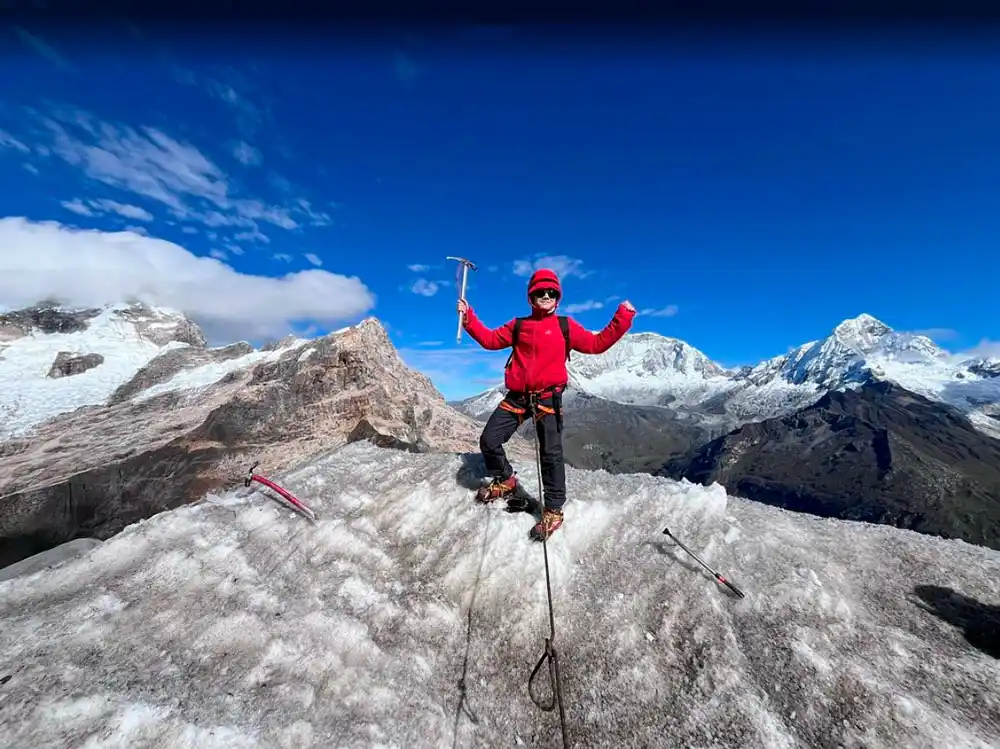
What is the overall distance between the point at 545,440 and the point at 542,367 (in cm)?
151

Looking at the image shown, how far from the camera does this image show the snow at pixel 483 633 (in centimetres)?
572

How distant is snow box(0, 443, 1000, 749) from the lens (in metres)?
5.72

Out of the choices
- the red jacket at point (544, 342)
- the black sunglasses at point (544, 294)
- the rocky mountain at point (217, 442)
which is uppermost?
the black sunglasses at point (544, 294)

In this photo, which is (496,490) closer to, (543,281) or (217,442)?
(543,281)

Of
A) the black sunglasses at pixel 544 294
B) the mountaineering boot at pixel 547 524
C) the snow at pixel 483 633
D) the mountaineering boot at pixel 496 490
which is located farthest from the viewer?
the mountaineering boot at pixel 496 490

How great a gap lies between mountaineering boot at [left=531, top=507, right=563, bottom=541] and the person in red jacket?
2 cm

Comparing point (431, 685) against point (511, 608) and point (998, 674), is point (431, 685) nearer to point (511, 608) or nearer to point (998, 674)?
point (511, 608)

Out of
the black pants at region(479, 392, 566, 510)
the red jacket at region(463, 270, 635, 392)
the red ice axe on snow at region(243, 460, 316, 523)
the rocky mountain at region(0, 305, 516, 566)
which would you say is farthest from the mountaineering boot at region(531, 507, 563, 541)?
the rocky mountain at region(0, 305, 516, 566)

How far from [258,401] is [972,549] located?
374ft

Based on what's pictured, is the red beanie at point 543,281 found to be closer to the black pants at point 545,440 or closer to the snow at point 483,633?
the black pants at point 545,440

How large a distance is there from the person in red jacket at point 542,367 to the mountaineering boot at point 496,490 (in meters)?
0.02

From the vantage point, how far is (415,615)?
800cm

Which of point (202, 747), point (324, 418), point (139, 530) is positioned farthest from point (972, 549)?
point (324, 418)

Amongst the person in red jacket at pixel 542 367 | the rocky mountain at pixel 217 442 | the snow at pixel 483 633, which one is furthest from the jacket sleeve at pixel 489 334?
the rocky mountain at pixel 217 442
